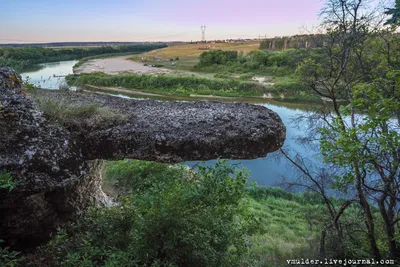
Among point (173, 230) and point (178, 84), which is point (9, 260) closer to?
point (173, 230)

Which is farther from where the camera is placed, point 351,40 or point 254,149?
point 351,40

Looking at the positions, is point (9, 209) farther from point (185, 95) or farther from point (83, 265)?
point (185, 95)

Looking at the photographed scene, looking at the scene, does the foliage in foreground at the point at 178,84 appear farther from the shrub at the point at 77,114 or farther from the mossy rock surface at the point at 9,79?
the mossy rock surface at the point at 9,79

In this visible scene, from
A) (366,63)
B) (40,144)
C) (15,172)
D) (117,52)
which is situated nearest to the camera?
(15,172)

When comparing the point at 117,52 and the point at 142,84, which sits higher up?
the point at 117,52

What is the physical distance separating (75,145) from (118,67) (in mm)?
44623

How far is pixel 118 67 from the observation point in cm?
4588

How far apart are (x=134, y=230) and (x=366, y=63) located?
6728 millimetres

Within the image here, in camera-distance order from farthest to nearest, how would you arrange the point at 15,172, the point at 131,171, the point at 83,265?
the point at 131,171 → the point at 15,172 → the point at 83,265

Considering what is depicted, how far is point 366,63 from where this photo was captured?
711cm

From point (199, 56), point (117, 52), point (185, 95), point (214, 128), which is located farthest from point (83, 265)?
point (117, 52)

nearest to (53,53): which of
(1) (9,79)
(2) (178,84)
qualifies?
(2) (178,84)

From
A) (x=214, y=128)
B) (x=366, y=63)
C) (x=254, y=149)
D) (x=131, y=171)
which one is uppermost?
(x=366, y=63)

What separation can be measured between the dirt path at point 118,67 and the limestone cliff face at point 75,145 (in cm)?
3490
